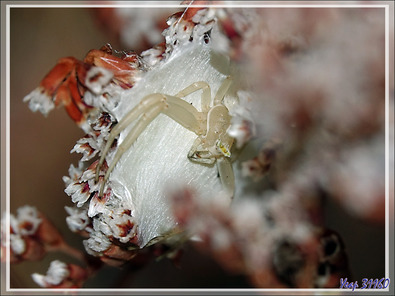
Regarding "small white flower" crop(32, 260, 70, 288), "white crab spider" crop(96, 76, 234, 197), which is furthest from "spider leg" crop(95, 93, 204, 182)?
"small white flower" crop(32, 260, 70, 288)

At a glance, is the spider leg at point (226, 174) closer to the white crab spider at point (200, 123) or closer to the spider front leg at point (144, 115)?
the white crab spider at point (200, 123)

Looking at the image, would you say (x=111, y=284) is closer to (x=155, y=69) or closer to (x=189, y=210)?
(x=189, y=210)

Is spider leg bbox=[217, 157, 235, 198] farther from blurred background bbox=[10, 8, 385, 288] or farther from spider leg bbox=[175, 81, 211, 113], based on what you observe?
blurred background bbox=[10, 8, 385, 288]

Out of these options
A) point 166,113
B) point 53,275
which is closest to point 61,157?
point 53,275

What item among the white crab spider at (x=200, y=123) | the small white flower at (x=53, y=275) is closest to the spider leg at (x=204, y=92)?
the white crab spider at (x=200, y=123)

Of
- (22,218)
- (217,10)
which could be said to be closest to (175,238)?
(22,218)
